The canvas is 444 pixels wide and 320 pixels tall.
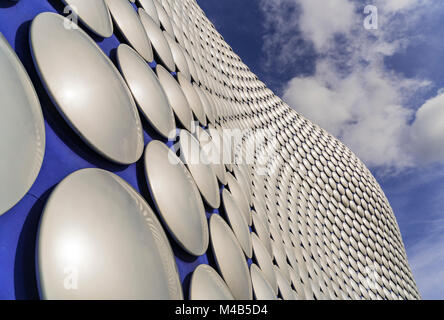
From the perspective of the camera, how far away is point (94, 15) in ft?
10.9

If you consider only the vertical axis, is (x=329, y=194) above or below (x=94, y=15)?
above

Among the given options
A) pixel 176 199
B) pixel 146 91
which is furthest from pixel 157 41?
pixel 176 199

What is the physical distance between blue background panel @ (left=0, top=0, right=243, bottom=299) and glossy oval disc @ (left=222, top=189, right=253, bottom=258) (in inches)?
72.4

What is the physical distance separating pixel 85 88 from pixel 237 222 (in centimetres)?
384

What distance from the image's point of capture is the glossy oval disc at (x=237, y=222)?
492 cm

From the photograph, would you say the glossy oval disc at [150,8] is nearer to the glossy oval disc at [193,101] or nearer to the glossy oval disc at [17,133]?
the glossy oval disc at [193,101]

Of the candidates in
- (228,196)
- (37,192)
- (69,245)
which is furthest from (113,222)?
(228,196)

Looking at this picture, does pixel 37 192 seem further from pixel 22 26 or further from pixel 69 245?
pixel 22 26

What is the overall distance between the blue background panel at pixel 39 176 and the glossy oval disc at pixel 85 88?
0.09 m

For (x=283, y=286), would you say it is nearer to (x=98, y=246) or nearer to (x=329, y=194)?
(x=98, y=246)

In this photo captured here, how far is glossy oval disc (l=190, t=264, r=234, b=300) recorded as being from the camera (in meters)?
2.79

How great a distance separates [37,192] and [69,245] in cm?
50

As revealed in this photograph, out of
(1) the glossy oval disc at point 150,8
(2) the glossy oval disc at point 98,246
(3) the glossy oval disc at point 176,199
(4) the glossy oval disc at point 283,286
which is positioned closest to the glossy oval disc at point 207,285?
(3) the glossy oval disc at point 176,199
